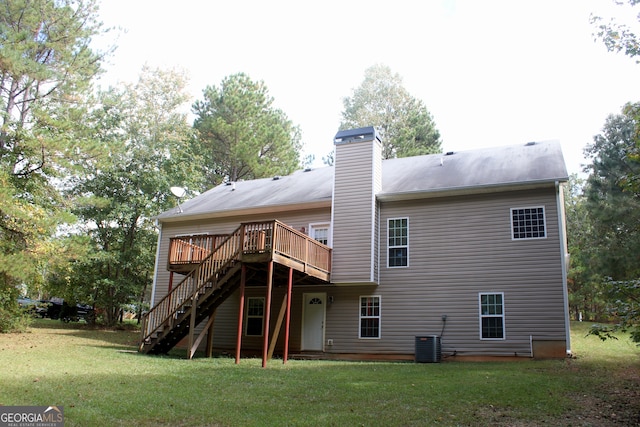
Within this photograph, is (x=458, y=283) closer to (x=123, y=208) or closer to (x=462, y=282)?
(x=462, y=282)

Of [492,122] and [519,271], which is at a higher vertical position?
[492,122]

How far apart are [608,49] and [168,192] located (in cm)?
2118

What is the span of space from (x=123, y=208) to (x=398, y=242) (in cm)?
1469

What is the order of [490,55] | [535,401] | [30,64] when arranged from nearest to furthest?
1. [535,401]
2. [490,55]
3. [30,64]

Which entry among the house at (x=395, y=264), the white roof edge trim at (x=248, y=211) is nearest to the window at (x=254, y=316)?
the house at (x=395, y=264)

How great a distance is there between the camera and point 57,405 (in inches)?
261

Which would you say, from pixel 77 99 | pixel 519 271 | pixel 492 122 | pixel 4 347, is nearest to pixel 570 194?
pixel 492 122

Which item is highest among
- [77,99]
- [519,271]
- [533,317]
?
[77,99]

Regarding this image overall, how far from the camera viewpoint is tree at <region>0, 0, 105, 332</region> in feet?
53.4

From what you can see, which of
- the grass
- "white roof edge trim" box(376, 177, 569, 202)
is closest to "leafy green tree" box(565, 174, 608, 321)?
"white roof edge trim" box(376, 177, 569, 202)

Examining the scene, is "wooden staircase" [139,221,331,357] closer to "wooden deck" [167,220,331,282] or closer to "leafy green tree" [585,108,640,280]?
"wooden deck" [167,220,331,282]

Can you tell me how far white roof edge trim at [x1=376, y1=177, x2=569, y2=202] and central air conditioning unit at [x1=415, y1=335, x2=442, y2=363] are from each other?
173 inches

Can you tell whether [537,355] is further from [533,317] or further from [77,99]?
[77,99]

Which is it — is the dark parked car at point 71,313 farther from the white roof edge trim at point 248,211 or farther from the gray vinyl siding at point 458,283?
the gray vinyl siding at point 458,283
